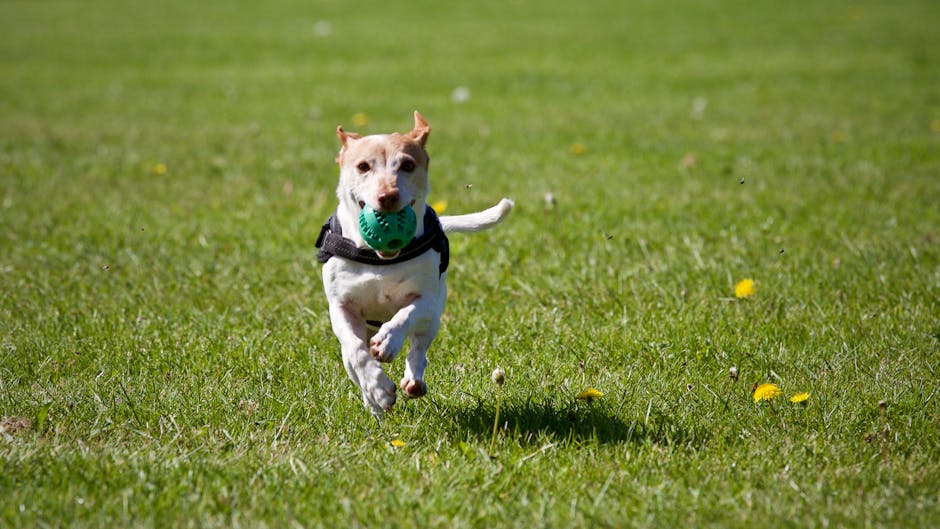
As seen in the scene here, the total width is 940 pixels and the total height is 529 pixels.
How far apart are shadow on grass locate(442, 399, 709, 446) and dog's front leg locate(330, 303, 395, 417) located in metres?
0.36

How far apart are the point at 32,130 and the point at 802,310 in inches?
325

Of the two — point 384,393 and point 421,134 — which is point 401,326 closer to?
point 384,393

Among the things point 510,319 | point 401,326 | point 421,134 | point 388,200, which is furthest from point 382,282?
point 510,319

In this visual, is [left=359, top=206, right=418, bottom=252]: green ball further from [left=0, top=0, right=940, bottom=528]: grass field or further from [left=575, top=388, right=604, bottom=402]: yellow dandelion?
[left=575, top=388, right=604, bottom=402]: yellow dandelion

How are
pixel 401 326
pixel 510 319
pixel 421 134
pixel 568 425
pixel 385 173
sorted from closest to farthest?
pixel 385 173
pixel 401 326
pixel 421 134
pixel 568 425
pixel 510 319

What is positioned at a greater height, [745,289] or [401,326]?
[401,326]

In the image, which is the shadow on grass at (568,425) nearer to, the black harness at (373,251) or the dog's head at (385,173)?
the black harness at (373,251)

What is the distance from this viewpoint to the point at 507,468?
10.3 ft

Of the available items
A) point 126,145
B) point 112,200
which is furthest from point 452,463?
point 126,145

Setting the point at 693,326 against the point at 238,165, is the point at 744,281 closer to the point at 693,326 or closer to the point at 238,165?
the point at 693,326

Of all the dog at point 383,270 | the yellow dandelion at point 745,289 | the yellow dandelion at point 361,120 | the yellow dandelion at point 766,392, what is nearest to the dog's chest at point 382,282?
the dog at point 383,270

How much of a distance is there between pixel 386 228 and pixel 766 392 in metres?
1.54

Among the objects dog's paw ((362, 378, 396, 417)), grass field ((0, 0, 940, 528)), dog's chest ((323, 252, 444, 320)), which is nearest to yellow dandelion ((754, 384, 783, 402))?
grass field ((0, 0, 940, 528))

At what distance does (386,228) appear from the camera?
3061 millimetres
